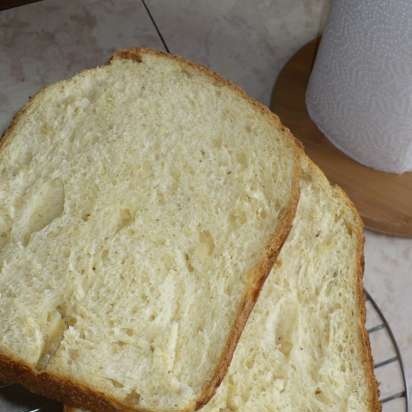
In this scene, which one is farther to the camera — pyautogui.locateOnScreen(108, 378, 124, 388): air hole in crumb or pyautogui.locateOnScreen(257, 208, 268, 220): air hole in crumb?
pyautogui.locateOnScreen(257, 208, 268, 220): air hole in crumb

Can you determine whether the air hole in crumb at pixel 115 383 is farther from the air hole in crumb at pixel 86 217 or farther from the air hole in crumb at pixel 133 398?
the air hole in crumb at pixel 86 217

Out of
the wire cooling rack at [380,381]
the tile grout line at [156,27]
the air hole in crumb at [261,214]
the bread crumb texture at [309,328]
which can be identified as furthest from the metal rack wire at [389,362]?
the tile grout line at [156,27]

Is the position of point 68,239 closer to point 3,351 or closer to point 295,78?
point 3,351

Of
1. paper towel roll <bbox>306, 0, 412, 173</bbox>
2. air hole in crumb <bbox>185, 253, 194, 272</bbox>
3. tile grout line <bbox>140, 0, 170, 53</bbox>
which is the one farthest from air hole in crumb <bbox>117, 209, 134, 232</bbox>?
tile grout line <bbox>140, 0, 170, 53</bbox>

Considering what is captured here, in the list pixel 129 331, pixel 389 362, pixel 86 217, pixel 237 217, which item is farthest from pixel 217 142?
pixel 389 362

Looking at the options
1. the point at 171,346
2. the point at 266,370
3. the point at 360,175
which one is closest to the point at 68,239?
the point at 171,346

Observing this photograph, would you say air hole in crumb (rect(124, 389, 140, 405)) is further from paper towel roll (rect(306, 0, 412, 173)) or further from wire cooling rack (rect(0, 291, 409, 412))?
paper towel roll (rect(306, 0, 412, 173))

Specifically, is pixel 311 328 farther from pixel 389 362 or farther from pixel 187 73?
pixel 187 73
